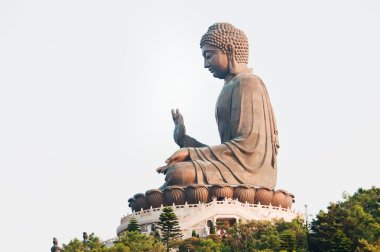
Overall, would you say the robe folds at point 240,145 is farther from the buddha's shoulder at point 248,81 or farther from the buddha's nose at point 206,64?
the buddha's nose at point 206,64

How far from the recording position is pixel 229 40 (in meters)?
57.4

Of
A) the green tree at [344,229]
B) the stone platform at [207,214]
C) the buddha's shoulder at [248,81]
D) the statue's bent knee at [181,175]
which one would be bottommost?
the green tree at [344,229]

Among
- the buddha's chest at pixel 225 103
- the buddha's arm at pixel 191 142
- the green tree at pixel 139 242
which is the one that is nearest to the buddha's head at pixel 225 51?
the buddha's chest at pixel 225 103

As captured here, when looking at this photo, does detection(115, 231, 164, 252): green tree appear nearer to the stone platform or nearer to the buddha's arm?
the stone platform

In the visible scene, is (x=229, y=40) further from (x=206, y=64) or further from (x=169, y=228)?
(x=169, y=228)

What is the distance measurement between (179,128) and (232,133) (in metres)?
2.89

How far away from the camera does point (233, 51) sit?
57344 millimetres

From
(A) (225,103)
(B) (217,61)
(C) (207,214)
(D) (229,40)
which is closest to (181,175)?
(C) (207,214)

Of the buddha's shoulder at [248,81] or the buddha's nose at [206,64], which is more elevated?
the buddha's nose at [206,64]

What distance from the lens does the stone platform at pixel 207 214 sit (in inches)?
1834

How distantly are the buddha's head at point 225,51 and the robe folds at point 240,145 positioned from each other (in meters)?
0.60

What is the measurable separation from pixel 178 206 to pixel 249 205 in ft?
10.3

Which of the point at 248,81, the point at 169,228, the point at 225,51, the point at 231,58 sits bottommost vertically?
the point at 169,228

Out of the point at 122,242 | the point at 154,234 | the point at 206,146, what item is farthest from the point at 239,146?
the point at 122,242
